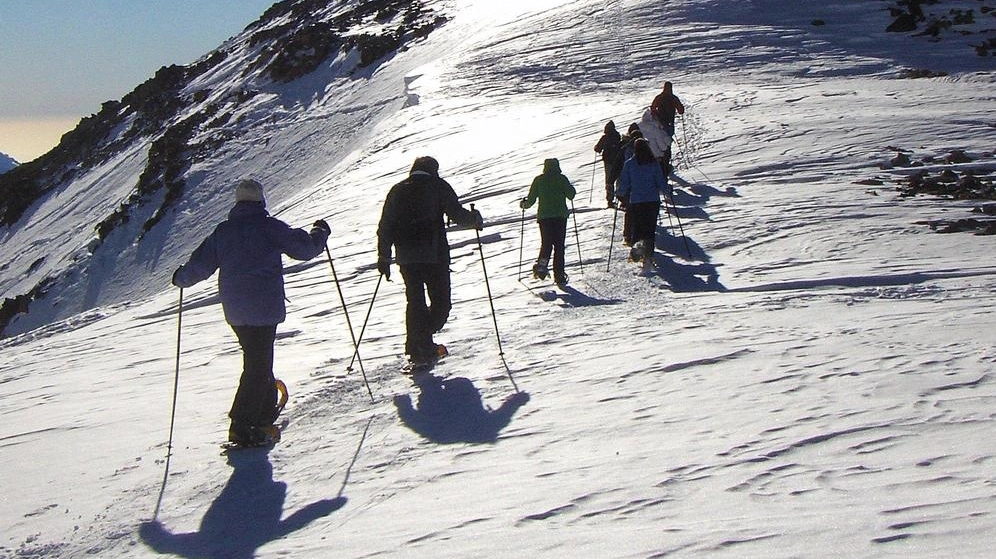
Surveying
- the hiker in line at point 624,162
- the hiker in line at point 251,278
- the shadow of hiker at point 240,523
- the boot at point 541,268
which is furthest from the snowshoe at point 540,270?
the shadow of hiker at point 240,523

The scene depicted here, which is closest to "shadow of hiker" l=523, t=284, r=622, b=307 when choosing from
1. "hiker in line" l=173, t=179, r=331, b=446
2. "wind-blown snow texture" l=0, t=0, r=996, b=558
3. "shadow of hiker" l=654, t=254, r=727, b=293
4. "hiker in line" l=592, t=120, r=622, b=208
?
"wind-blown snow texture" l=0, t=0, r=996, b=558

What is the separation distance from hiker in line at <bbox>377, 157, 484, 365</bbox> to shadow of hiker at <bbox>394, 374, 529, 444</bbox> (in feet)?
1.73

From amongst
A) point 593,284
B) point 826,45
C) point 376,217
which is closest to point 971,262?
point 593,284

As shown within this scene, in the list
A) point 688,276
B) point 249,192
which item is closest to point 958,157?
point 688,276

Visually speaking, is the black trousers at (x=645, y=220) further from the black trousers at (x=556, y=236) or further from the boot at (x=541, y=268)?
the boot at (x=541, y=268)

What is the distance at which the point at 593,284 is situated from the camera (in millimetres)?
10438

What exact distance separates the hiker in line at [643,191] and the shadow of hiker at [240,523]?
6417 millimetres

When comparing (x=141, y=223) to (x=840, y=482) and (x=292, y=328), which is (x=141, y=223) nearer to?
(x=292, y=328)

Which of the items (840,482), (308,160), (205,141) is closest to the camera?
(840,482)

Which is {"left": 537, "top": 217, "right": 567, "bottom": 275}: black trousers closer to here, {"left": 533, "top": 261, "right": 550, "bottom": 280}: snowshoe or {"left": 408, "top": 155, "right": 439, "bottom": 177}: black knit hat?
{"left": 533, "top": 261, "right": 550, "bottom": 280}: snowshoe

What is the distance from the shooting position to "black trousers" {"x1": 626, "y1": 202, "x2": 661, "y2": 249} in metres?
10.8

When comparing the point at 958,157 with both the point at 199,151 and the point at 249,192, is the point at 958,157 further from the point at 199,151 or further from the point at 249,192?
the point at 199,151

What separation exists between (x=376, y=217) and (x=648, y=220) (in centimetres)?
878

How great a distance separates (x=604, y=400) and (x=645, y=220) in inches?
210
